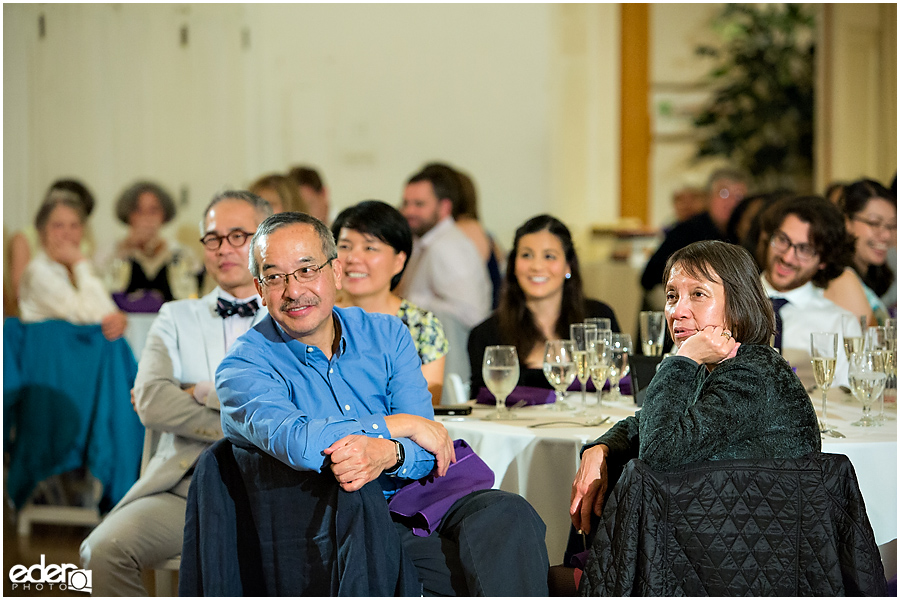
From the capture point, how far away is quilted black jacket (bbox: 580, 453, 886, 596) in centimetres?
171

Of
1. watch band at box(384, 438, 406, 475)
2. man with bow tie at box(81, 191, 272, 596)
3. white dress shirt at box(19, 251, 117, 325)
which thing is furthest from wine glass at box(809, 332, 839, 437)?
white dress shirt at box(19, 251, 117, 325)

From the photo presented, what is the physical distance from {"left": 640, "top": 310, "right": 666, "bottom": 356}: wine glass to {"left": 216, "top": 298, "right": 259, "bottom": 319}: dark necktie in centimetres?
124

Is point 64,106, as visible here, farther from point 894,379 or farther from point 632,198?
point 894,379

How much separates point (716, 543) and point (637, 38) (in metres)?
7.43

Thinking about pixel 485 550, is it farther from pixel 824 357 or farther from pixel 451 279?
pixel 451 279

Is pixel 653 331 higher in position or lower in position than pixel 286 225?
lower

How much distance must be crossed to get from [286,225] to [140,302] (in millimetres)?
3225

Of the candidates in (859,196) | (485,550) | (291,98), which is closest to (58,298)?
(485,550)

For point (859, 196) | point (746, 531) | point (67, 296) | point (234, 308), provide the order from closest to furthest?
point (746, 531)
point (234, 308)
point (859, 196)
point (67, 296)

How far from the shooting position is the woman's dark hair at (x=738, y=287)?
1900 mm

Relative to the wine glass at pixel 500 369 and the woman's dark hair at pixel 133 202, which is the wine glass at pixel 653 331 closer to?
the wine glass at pixel 500 369

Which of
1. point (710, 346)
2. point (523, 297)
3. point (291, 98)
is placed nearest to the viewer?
point (710, 346)

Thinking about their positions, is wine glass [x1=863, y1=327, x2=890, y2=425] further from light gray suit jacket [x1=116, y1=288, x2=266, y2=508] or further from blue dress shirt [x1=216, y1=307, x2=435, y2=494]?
light gray suit jacket [x1=116, y1=288, x2=266, y2=508]

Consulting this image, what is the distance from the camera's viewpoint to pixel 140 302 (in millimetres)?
4953
